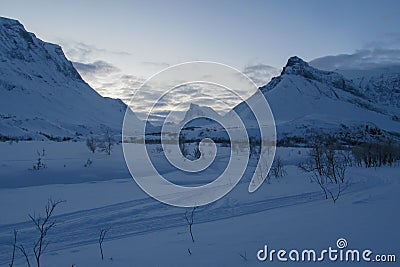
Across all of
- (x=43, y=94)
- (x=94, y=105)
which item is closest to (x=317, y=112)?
(x=94, y=105)

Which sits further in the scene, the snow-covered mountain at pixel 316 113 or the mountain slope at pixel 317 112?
the mountain slope at pixel 317 112

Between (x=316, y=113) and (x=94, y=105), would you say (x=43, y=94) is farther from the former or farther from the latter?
(x=316, y=113)

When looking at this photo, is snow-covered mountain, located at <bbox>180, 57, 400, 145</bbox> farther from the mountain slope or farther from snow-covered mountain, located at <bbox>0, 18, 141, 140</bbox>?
snow-covered mountain, located at <bbox>0, 18, 141, 140</bbox>

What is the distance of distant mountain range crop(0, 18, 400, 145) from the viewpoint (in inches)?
2463

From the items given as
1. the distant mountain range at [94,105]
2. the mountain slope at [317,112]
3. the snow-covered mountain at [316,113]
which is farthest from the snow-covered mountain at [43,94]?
the mountain slope at [317,112]

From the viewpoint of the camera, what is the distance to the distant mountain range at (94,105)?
205 ft

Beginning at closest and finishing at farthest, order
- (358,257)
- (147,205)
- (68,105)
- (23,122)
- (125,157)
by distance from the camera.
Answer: (358,257), (147,205), (125,157), (23,122), (68,105)

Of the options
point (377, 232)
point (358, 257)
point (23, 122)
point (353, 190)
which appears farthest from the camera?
point (23, 122)

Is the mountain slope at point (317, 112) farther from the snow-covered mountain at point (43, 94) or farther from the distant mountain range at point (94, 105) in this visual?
the snow-covered mountain at point (43, 94)

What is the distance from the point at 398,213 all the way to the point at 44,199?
8.24 meters

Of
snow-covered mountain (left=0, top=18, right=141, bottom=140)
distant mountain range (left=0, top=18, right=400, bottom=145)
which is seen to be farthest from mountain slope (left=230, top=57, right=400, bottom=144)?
snow-covered mountain (left=0, top=18, right=141, bottom=140)

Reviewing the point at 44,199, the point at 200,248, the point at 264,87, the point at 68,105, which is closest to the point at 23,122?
the point at 68,105

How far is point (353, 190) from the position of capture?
380 inches

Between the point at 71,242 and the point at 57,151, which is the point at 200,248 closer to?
the point at 71,242
